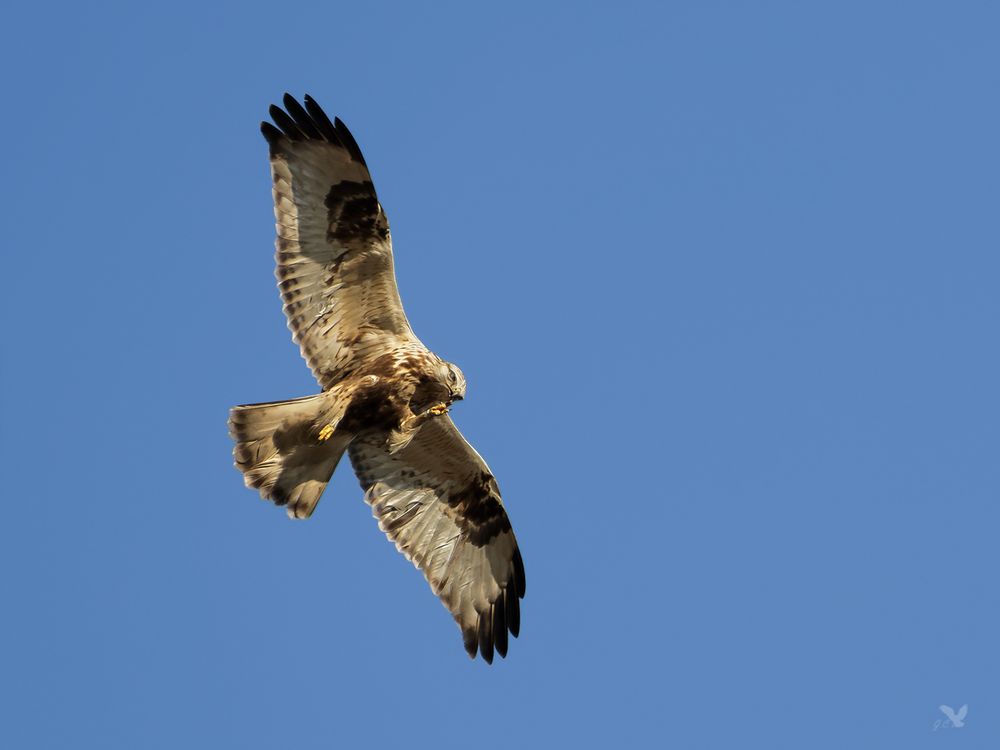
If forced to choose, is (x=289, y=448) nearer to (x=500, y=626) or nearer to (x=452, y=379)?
(x=452, y=379)

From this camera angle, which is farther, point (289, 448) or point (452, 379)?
point (452, 379)

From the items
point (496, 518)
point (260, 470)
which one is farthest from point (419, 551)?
point (260, 470)

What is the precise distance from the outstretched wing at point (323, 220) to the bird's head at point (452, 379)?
0.77 metres

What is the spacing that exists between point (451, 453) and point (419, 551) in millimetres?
1022

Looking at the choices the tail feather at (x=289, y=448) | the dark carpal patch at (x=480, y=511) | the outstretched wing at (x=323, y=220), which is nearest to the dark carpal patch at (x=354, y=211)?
the outstretched wing at (x=323, y=220)

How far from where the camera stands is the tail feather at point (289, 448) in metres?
12.8

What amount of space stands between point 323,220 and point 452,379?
1747 mm

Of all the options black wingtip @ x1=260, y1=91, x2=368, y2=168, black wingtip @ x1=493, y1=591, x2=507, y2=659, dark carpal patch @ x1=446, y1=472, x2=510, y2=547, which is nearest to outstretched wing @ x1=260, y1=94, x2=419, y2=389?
black wingtip @ x1=260, y1=91, x2=368, y2=168

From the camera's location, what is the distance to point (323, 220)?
13.0m

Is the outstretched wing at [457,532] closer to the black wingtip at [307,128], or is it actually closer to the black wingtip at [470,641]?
the black wingtip at [470,641]

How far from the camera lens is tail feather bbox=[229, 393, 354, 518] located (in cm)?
1280

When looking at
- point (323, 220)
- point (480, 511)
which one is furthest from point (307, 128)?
point (480, 511)

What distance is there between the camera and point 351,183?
1293 cm

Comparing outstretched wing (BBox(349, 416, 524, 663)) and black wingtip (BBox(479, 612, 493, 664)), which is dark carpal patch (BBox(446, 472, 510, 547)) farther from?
black wingtip (BBox(479, 612, 493, 664))
